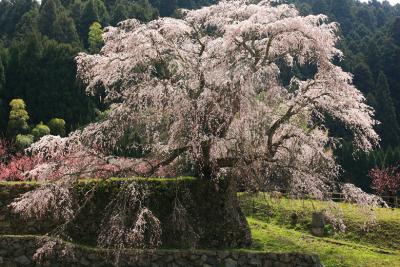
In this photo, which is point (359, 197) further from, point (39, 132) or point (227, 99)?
point (39, 132)

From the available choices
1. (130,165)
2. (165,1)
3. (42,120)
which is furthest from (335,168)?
(165,1)

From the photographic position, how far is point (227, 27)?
40.4ft

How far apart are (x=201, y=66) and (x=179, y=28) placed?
1.35 meters

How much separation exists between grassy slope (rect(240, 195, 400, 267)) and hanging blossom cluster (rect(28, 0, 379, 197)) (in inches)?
62.9

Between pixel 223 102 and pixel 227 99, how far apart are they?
5.5 inches

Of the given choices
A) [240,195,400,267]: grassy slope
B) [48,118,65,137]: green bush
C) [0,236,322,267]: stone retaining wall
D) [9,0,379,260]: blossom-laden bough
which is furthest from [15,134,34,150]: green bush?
[0,236,322,267]: stone retaining wall

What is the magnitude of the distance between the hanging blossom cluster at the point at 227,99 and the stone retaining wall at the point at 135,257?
1631 mm

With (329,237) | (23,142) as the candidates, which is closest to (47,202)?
(329,237)

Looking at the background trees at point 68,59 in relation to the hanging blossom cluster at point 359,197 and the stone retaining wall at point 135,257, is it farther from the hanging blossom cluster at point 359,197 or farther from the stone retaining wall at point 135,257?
the hanging blossom cluster at point 359,197

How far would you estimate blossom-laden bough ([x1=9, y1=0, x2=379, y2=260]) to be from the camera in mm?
11703

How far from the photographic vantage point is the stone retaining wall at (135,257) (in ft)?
37.4

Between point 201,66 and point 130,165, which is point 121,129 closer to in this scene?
point 130,165

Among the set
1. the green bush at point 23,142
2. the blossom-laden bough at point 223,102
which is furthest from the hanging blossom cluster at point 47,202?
the green bush at point 23,142

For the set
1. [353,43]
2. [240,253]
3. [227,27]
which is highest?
[353,43]
